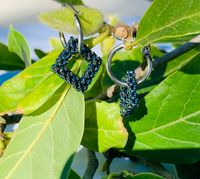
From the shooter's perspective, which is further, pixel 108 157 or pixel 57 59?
pixel 108 157

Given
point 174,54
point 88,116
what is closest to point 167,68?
point 174,54

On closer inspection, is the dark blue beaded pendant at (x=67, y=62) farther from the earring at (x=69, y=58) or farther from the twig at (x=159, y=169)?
the twig at (x=159, y=169)

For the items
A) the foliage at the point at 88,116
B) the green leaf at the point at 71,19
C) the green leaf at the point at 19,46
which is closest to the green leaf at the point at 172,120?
the foliage at the point at 88,116

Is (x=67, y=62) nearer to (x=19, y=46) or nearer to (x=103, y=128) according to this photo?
(x=103, y=128)

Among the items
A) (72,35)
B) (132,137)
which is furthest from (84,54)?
(132,137)

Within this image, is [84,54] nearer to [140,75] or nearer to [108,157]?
[140,75]

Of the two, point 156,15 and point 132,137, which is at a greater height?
point 156,15
